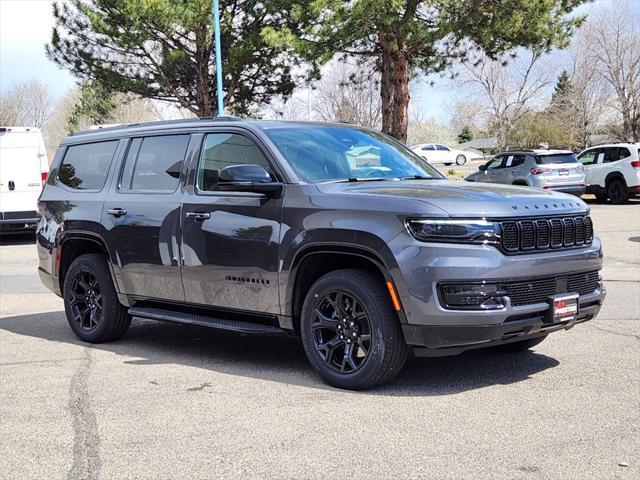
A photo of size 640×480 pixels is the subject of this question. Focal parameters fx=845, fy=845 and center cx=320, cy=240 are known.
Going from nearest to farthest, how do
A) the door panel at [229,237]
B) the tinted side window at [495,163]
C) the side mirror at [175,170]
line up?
1. the door panel at [229,237]
2. the side mirror at [175,170]
3. the tinted side window at [495,163]

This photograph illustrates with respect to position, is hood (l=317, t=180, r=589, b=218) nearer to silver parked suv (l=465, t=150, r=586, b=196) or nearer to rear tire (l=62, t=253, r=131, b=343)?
rear tire (l=62, t=253, r=131, b=343)

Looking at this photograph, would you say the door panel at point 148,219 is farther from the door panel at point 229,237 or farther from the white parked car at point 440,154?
the white parked car at point 440,154

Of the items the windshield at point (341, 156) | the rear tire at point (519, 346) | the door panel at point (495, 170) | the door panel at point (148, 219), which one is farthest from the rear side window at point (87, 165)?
the door panel at point (495, 170)

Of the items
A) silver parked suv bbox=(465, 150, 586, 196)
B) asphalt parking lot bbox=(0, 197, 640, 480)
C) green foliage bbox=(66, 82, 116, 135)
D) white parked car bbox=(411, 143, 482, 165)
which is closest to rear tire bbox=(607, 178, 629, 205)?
silver parked suv bbox=(465, 150, 586, 196)

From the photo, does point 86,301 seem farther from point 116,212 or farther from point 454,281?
point 454,281

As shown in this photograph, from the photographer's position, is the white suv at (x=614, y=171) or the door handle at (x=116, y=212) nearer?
the door handle at (x=116, y=212)

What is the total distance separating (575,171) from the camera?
23.4 metres

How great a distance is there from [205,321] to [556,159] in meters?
18.7

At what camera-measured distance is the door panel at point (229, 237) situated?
238 inches

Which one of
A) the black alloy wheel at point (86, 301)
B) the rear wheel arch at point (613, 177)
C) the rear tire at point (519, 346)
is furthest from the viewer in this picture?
the rear wheel arch at point (613, 177)

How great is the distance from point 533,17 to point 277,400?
20237mm

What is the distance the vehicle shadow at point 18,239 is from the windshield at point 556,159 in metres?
13.5

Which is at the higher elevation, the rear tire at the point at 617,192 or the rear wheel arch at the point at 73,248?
the rear wheel arch at the point at 73,248

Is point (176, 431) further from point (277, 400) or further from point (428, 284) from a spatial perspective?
point (428, 284)
